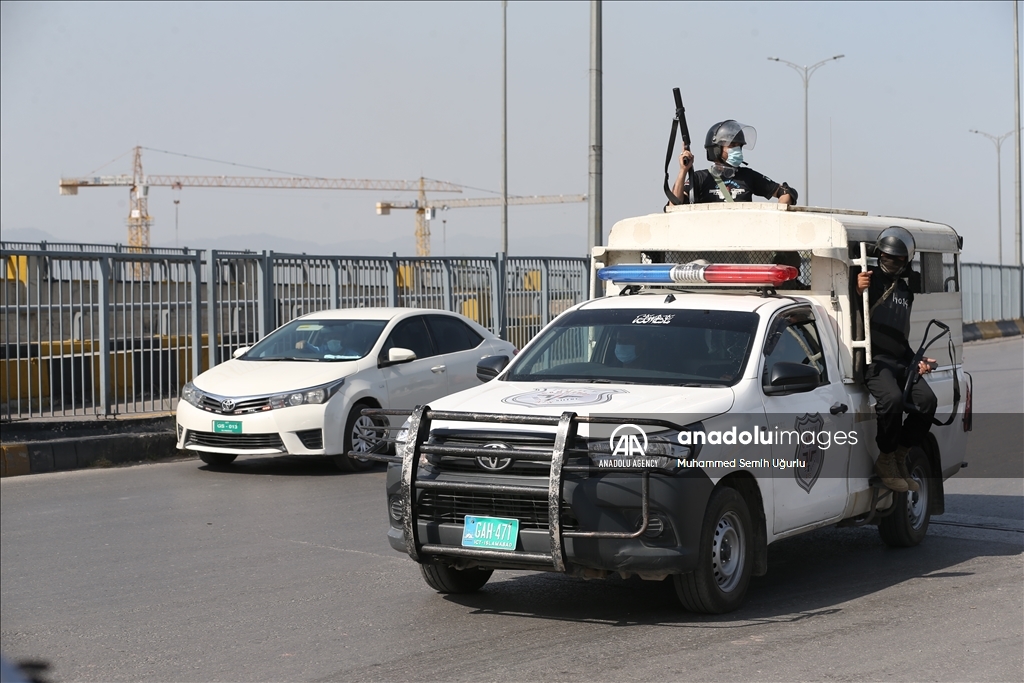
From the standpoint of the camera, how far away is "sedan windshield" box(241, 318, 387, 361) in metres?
13.2

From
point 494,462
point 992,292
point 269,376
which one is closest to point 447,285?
point 269,376

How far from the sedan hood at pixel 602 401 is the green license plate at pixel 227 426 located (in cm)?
559

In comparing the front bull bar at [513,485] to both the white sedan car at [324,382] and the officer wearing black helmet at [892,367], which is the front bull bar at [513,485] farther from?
the white sedan car at [324,382]

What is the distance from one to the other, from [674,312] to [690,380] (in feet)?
2.33

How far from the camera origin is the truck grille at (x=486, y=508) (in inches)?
Result: 248

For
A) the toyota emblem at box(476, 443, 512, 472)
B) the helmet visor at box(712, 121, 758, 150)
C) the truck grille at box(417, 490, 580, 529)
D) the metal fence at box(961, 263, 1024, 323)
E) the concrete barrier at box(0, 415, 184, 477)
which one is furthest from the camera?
the metal fence at box(961, 263, 1024, 323)

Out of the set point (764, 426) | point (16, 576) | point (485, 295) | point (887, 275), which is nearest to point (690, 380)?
point (764, 426)

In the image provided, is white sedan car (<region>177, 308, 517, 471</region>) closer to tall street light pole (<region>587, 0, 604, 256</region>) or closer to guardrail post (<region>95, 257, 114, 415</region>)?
guardrail post (<region>95, 257, 114, 415</region>)

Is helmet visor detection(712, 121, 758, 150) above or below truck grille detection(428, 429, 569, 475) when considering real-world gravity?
above

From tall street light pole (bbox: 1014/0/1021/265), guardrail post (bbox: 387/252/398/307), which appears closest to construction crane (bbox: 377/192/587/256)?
tall street light pole (bbox: 1014/0/1021/265)

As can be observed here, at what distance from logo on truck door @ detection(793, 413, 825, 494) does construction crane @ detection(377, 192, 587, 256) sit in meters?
126

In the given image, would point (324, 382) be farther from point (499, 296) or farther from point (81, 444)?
point (499, 296)

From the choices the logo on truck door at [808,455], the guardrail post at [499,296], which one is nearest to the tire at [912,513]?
the logo on truck door at [808,455]

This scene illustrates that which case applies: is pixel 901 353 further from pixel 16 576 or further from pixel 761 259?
pixel 16 576
